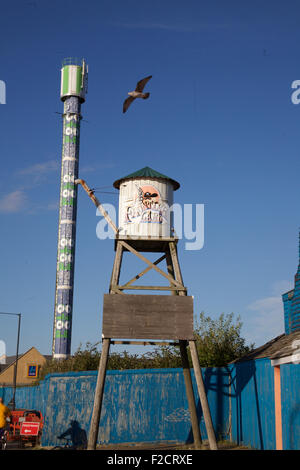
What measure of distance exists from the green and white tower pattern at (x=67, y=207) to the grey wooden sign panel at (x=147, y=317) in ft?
82.2

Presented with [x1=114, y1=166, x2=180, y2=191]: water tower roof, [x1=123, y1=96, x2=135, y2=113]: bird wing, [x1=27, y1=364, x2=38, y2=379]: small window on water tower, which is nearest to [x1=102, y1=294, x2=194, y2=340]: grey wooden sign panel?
[x1=114, y1=166, x2=180, y2=191]: water tower roof

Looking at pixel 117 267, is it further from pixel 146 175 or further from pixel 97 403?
pixel 97 403

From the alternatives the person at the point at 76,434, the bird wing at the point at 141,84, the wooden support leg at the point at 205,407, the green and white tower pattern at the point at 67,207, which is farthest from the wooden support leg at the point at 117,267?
the green and white tower pattern at the point at 67,207

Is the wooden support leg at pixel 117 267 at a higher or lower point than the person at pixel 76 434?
higher

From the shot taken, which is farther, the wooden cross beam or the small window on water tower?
the small window on water tower

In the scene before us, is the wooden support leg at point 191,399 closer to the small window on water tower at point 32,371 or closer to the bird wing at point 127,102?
the bird wing at point 127,102

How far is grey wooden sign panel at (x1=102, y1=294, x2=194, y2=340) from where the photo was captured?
15.6m

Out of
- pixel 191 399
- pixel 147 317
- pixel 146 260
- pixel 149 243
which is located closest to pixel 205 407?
pixel 191 399

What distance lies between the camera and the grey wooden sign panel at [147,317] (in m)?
15.6

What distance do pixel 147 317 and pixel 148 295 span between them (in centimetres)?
67

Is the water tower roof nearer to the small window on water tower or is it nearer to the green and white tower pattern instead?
the green and white tower pattern

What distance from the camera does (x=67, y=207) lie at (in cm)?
4144

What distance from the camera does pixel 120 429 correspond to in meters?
17.8
